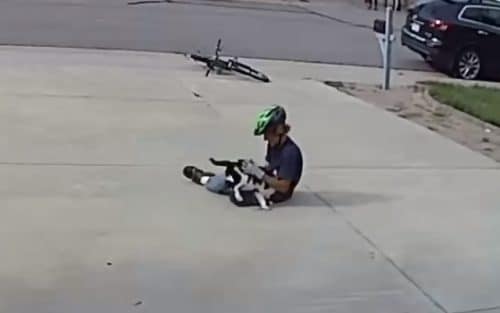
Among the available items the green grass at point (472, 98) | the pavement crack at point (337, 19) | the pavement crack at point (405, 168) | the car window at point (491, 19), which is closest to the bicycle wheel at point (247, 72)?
the green grass at point (472, 98)

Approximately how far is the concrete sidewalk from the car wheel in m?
7.34

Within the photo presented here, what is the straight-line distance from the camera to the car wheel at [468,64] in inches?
735

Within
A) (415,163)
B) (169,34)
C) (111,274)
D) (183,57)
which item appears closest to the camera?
(111,274)

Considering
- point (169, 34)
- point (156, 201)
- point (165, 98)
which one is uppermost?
point (156, 201)

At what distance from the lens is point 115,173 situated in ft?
25.7

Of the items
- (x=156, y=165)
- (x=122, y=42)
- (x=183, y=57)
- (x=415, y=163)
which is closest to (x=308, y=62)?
(x=183, y=57)

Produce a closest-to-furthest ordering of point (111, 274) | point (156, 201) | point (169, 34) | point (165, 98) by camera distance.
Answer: point (111, 274) → point (156, 201) → point (165, 98) → point (169, 34)

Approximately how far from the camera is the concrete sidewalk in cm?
536

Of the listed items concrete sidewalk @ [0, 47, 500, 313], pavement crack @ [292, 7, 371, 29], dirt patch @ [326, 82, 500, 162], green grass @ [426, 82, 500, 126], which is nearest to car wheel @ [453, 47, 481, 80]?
green grass @ [426, 82, 500, 126]

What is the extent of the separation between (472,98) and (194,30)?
9.13 metres

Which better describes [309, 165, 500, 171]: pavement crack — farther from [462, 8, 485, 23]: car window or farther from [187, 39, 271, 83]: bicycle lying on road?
[462, 8, 485, 23]: car window

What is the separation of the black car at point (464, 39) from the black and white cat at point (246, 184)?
12.0m

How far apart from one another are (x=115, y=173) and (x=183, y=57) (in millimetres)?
9596

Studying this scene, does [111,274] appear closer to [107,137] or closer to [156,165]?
[156,165]
